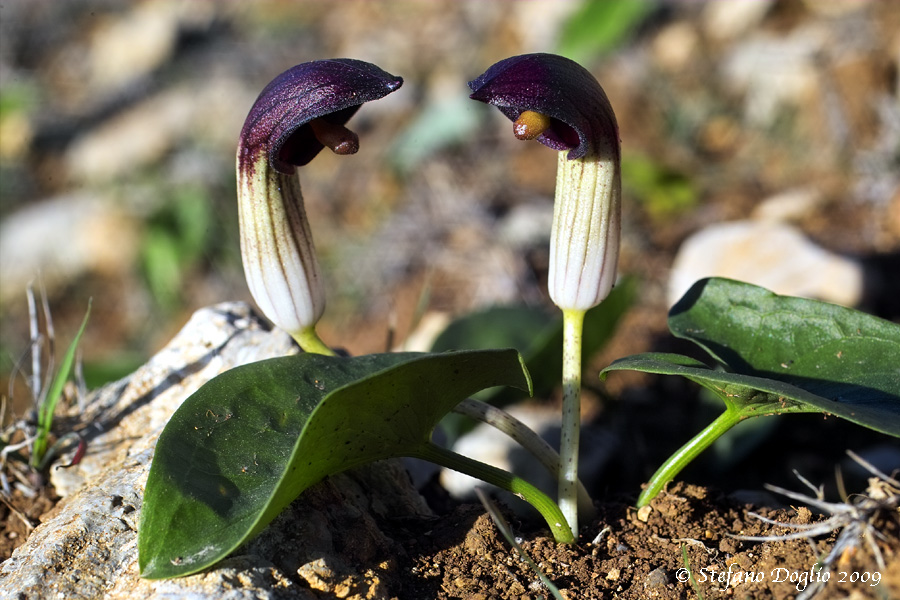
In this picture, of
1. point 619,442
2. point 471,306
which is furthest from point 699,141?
point 619,442

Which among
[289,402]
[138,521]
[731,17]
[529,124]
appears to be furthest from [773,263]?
[731,17]

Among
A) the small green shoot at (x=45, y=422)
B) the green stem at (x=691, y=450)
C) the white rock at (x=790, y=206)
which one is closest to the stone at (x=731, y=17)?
the white rock at (x=790, y=206)

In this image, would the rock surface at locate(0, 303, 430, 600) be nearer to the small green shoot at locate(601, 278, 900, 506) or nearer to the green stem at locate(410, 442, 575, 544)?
the green stem at locate(410, 442, 575, 544)

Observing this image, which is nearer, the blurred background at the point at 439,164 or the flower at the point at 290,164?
the flower at the point at 290,164

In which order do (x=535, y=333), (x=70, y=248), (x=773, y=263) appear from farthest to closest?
1. (x=70, y=248)
2. (x=773, y=263)
3. (x=535, y=333)

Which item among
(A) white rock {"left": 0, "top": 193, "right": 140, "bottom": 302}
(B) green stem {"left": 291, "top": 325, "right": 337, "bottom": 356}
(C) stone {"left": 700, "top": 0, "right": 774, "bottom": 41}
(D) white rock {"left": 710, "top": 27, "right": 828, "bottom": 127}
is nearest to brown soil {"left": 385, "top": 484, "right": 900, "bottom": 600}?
(B) green stem {"left": 291, "top": 325, "right": 337, "bottom": 356}

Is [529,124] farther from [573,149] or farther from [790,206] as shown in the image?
[790,206]

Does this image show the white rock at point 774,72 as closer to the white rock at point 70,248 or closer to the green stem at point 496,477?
the green stem at point 496,477
